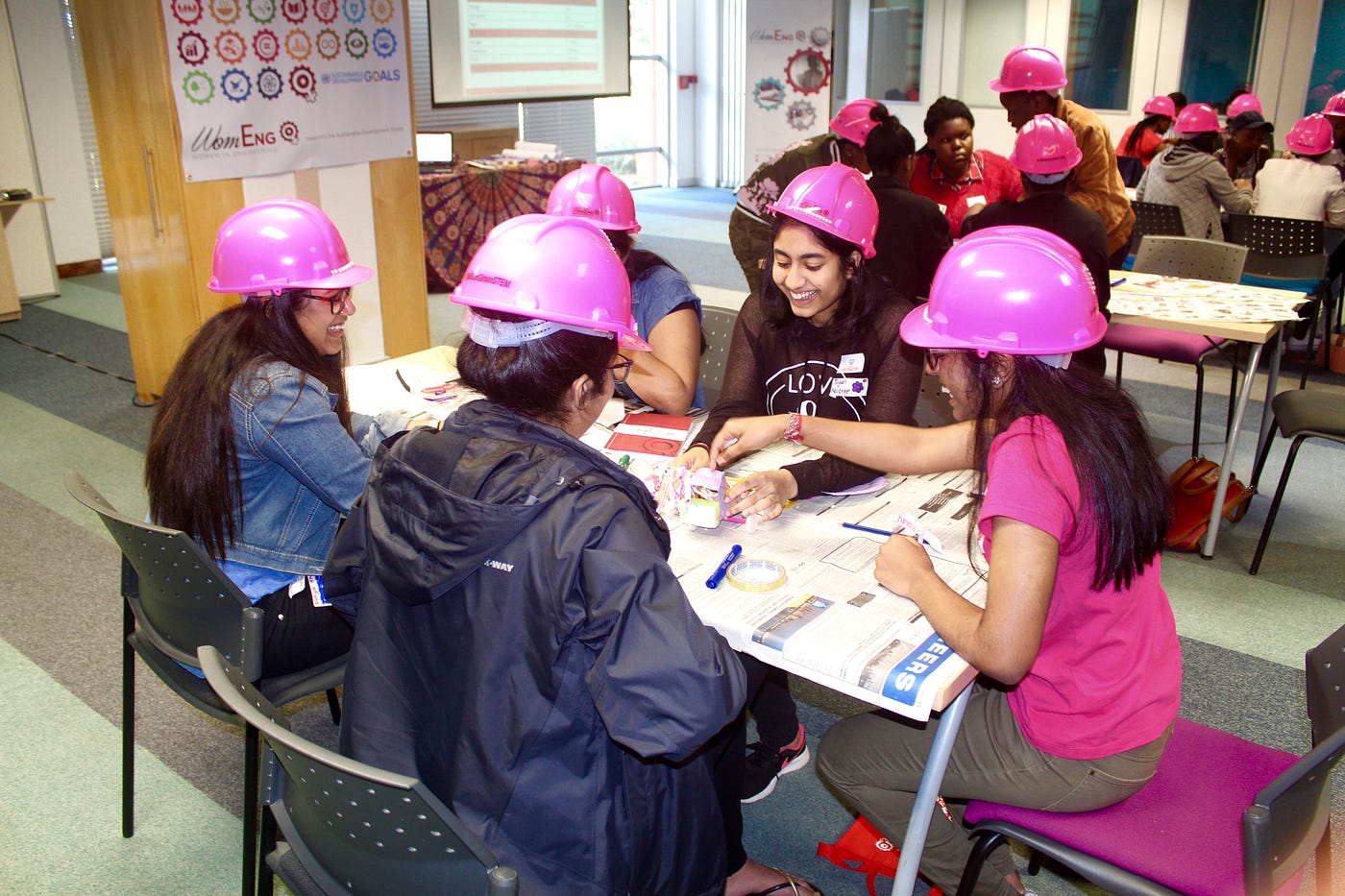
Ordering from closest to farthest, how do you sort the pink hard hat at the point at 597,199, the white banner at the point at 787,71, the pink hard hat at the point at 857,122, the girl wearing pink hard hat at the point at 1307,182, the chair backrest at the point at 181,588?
the chair backrest at the point at 181,588 → the pink hard hat at the point at 597,199 → the pink hard hat at the point at 857,122 → the girl wearing pink hard hat at the point at 1307,182 → the white banner at the point at 787,71

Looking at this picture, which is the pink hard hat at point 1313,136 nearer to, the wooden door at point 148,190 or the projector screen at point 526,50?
the projector screen at point 526,50

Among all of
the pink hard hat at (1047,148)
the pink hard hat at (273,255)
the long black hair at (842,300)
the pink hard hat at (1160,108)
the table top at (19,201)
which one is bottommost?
the table top at (19,201)

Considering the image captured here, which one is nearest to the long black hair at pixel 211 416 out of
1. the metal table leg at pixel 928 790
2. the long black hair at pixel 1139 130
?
the metal table leg at pixel 928 790

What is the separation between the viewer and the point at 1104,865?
1.59 metres

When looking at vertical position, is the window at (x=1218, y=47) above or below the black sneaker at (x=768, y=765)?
above

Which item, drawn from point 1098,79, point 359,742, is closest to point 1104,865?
point 359,742

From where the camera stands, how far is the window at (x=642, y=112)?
12031mm

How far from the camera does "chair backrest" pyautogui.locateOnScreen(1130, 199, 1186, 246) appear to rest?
18.2ft

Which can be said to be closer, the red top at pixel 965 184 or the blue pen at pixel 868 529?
the blue pen at pixel 868 529

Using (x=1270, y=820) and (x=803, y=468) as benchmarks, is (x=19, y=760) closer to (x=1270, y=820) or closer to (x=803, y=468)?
(x=803, y=468)

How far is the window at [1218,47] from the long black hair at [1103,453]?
924 centimetres

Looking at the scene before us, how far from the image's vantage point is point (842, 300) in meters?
2.49

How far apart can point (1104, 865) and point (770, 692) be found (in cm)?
103

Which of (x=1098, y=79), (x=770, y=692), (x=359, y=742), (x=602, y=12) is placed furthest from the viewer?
(x=1098, y=79)
